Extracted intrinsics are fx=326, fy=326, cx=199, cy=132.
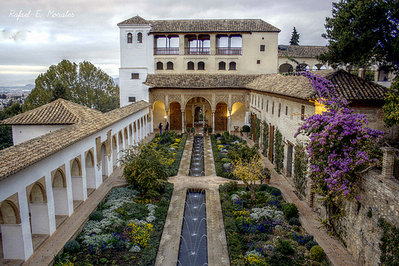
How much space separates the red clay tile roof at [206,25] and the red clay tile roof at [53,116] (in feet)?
57.6

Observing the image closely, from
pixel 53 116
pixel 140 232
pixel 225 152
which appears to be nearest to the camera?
pixel 140 232

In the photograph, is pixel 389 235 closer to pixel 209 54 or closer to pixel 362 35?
pixel 362 35

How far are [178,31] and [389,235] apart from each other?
29.7 meters

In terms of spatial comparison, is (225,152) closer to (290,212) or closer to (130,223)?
(290,212)

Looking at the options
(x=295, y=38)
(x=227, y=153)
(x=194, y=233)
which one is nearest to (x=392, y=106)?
(x=194, y=233)

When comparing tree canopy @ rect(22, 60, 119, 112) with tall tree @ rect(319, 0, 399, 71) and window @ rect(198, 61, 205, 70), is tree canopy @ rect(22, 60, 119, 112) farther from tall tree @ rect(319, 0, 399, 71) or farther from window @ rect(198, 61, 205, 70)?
tall tree @ rect(319, 0, 399, 71)

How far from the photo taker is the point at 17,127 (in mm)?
18250

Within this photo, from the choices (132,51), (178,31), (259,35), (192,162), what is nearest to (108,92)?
(132,51)

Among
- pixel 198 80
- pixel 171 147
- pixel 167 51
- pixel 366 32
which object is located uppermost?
pixel 167 51

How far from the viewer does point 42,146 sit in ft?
38.3

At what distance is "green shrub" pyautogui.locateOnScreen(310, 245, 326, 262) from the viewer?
9.88 meters

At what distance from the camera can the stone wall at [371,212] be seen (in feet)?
26.6

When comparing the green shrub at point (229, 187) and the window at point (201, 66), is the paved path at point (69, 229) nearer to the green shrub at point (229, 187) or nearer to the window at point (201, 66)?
the green shrub at point (229, 187)

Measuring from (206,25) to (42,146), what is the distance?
26.4 metres
